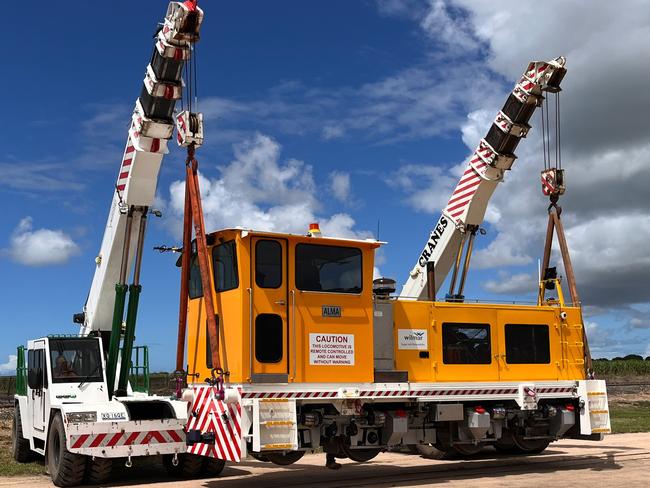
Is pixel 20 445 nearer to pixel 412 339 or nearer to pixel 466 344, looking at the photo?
pixel 412 339

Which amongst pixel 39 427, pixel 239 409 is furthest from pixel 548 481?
pixel 39 427

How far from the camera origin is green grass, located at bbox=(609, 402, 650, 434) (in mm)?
22591

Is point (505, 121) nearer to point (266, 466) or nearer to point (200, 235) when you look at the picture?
point (200, 235)

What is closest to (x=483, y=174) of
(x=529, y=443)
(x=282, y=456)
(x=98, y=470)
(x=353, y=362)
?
(x=529, y=443)

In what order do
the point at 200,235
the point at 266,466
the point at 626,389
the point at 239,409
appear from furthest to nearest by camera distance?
the point at 626,389 < the point at 266,466 < the point at 200,235 < the point at 239,409

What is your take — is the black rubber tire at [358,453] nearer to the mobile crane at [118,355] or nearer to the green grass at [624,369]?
the mobile crane at [118,355]

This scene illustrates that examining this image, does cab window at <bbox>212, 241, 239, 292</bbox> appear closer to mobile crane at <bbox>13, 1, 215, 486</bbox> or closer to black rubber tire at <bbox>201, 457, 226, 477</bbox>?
mobile crane at <bbox>13, 1, 215, 486</bbox>

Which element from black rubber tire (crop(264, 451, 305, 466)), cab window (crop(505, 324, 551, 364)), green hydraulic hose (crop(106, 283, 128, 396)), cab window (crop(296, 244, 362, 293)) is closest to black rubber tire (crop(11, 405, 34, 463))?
green hydraulic hose (crop(106, 283, 128, 396))

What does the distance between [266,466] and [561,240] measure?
24.2 ft

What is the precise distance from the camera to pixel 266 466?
15633 millimetres

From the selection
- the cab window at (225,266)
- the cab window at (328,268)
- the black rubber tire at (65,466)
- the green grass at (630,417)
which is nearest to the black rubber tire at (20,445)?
the black rubber tire at (65,466)

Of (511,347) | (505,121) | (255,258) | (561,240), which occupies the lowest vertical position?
(511,347)

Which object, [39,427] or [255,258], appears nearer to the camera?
[255,258]

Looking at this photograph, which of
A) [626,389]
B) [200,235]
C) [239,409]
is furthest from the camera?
[626,389]
